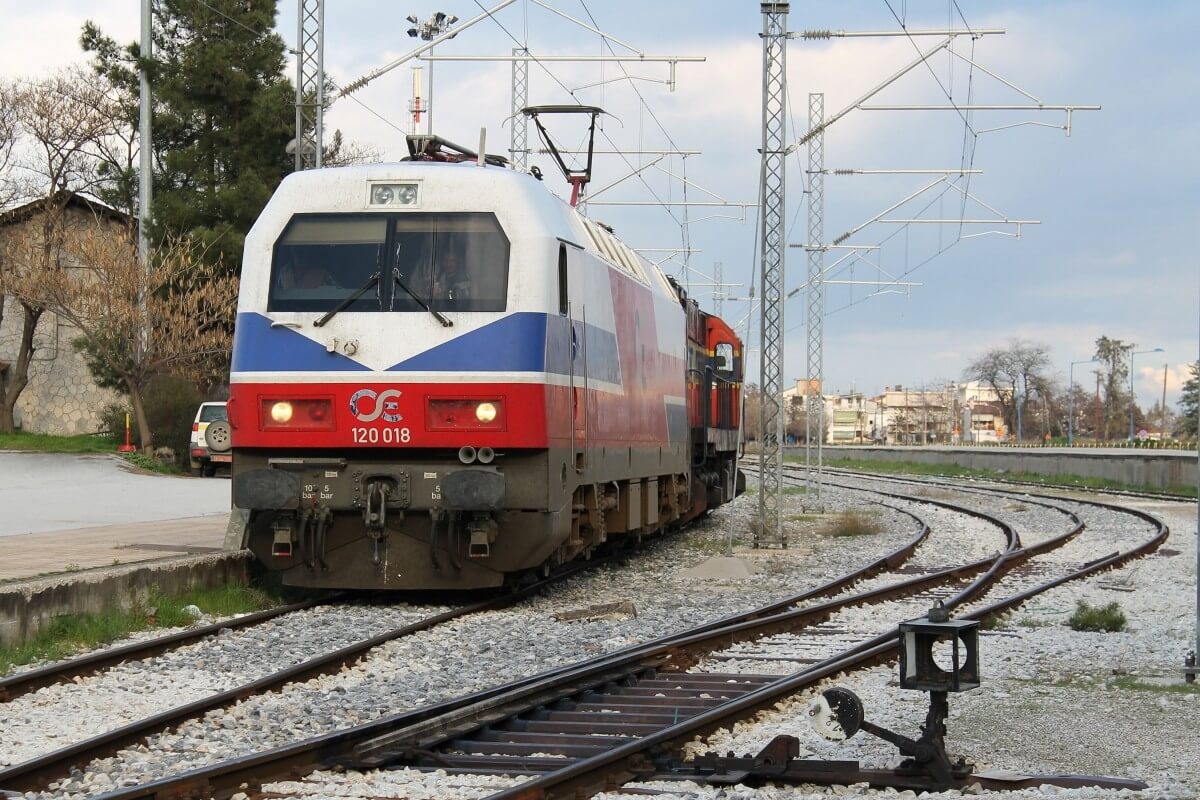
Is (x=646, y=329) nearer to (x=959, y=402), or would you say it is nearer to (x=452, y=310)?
(x=452, y=310)

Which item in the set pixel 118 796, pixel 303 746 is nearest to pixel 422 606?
pixel 303 746

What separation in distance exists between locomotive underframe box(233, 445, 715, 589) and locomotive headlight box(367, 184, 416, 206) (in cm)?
212

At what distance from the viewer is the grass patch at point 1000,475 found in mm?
39625

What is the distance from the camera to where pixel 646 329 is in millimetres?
16828

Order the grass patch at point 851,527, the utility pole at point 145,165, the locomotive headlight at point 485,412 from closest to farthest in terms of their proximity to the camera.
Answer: the locomotive headlight at point 485,412 < the grass patch at point 851,527 < the utility pole at point 145,165

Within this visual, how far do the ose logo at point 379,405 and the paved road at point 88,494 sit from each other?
6643 mm

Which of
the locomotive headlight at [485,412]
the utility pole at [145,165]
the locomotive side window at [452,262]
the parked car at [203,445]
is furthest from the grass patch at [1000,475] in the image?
the locomotive headlight at [485,412]

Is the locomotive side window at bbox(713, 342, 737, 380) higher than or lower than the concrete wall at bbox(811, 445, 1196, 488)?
higher

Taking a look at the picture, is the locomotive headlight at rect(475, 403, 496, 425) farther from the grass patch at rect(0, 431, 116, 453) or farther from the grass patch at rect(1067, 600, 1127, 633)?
the grass patch at rect(0, 431, 116, 453)

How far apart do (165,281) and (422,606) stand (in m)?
27.1

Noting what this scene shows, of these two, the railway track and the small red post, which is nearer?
the railway track

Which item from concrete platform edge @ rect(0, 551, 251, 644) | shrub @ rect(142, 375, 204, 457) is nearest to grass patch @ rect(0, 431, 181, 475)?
shrub @ rect(142, 375, 204, 457)

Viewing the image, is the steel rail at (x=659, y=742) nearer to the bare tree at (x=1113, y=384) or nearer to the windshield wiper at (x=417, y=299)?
the windshield wiper at (x=417, y=299)

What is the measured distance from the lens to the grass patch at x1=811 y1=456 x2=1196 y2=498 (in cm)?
3962
